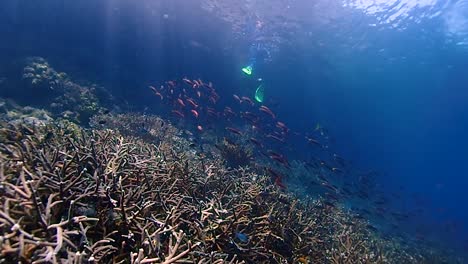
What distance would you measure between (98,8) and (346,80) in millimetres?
35490

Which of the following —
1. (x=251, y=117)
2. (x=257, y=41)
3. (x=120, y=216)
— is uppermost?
(x=257, y=41)

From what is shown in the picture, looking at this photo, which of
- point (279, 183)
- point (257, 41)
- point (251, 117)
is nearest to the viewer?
point (279, 183)

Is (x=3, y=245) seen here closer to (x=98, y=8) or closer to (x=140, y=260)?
(x=140, y=260)

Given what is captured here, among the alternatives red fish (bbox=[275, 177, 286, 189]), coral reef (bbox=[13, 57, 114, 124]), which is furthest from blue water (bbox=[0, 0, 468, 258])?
red fish (bbox=[275, 177, 286, 189])

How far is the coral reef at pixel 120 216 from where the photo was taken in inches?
92.0

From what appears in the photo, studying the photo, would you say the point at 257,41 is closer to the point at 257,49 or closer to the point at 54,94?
the point at 257,49

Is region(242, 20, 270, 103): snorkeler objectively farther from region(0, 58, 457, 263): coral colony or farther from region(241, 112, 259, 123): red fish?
region(0, 58, 457, 263): coral colony

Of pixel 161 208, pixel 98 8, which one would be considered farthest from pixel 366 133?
pixel 161 208

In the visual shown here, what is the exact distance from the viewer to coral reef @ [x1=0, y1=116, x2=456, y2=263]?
7.67 feet

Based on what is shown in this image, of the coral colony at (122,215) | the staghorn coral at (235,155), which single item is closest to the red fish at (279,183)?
the coral colony at (122,215)

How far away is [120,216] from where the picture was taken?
3025mm

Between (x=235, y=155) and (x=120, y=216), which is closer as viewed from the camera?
(x=120, y=216)

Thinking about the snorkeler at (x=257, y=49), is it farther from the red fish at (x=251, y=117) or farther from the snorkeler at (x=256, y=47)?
the red fish at (x=251, y=117)

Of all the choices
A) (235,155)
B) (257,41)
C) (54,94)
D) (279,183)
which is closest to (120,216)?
(279,183)
